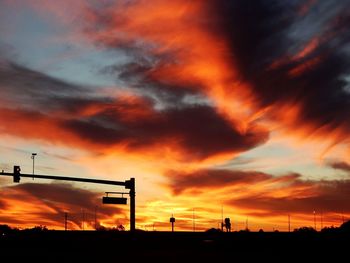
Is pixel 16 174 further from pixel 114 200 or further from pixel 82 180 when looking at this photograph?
pixel 114 200

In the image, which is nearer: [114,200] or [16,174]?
[16,174]

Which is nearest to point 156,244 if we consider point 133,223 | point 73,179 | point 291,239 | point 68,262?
point 291,239

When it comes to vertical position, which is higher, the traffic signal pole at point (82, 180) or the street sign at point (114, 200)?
the traffic signal pole at point (82, 180)

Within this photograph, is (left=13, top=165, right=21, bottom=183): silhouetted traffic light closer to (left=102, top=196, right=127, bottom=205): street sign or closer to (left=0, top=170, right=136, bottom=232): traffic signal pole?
(left=0, top=170, right=136, bottom=232): traffic signal pole

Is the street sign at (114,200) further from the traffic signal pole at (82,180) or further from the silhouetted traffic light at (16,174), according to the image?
the silhouetted traffic light at (16,174)

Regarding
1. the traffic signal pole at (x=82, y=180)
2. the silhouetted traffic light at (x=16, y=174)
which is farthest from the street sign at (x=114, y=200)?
the silhouetted traffic light at (x=16, y=174)

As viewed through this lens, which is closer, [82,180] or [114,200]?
[82,180]

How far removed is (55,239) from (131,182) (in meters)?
30.0

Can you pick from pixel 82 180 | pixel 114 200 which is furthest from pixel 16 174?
pixel 114 200

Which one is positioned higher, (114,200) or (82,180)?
(82,180)

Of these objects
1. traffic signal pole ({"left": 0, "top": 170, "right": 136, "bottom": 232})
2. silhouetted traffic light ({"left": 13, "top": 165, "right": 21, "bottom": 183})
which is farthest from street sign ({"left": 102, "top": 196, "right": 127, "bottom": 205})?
silhouetted traffic light ({"left": 13, "top": 165, "right": 21, "bottom": 183})

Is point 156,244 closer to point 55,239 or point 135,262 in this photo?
point 55,239

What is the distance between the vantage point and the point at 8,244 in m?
59.0

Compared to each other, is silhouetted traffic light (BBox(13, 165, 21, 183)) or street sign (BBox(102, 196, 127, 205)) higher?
silhouetted traffic light (BBox(13, 165, 21, 183))
